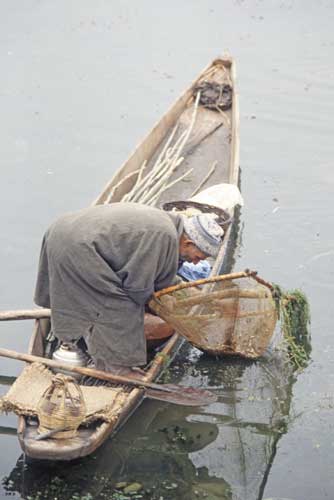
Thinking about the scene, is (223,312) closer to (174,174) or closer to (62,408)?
(62,408)

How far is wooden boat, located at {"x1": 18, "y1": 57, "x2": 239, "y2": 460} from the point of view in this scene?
5.14m

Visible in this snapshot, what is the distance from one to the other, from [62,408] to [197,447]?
122 cm

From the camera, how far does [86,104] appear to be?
41.5 ft

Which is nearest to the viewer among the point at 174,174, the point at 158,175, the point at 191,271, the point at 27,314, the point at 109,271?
the point at 109,271

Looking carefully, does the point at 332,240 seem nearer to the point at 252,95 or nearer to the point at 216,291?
the point at 216,291

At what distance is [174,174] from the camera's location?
957 centimetres

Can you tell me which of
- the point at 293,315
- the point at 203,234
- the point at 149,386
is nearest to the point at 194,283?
the point at 203,234

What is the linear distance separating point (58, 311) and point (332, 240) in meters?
4.29

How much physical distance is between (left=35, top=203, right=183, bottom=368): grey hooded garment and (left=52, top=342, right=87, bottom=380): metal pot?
0.11m

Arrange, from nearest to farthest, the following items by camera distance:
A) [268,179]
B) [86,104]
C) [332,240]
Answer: [332,240] → [268,179] → [86,104]

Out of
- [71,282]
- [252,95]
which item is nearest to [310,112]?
[252,95]

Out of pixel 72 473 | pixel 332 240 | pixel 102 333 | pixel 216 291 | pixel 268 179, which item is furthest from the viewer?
pixel 268 179

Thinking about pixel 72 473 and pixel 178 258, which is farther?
pixel 178 258

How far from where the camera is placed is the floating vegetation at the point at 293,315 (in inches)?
248
